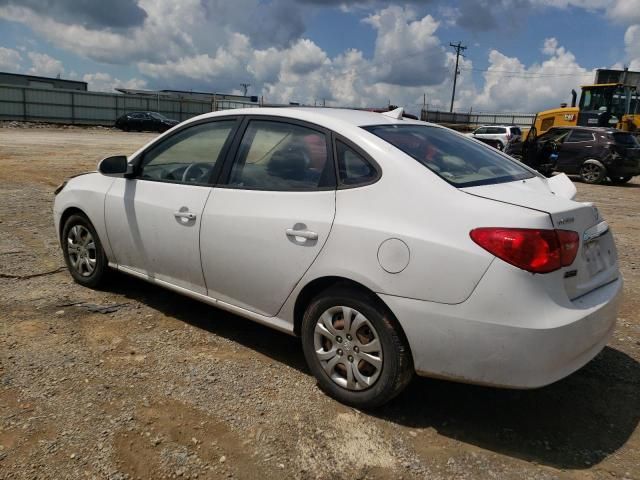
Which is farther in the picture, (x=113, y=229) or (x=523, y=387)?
(x=113, y=229)

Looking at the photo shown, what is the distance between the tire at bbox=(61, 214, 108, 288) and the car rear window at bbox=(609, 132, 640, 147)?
1473 centimetres

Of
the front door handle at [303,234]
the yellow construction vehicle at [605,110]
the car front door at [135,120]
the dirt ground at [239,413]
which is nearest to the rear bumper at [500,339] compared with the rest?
the dirt ground at [239,413]

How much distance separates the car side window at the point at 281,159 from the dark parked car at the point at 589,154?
1389 centimetres

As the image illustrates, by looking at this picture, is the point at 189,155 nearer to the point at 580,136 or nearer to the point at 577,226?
the point at 577,226

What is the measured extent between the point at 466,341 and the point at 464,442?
59 cm

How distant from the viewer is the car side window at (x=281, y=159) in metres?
3.15

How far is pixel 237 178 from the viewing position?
346 centimetres

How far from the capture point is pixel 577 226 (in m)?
2.66

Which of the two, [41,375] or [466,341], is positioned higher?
[466,341]

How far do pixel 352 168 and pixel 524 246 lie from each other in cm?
101

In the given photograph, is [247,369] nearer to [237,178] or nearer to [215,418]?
[215,418]

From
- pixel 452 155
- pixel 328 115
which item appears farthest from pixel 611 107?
pixel 328 115

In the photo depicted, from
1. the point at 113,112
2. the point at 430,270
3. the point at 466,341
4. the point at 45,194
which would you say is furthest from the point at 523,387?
the point at 113,112

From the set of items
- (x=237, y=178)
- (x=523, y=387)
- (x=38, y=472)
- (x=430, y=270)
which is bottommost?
(x=38, y=472)
